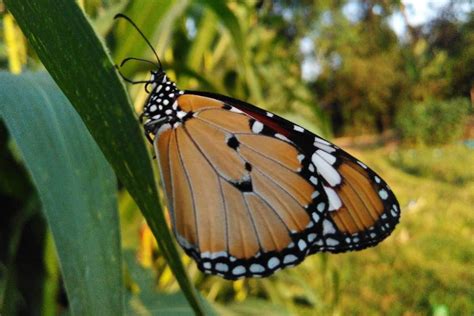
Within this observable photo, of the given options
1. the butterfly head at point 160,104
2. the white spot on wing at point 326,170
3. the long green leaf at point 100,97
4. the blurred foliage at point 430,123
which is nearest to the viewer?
the long green leaf at point 100,97

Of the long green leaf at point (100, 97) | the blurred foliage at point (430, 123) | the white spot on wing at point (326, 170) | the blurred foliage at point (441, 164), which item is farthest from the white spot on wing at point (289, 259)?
the blurred foliage at point (430, 123)

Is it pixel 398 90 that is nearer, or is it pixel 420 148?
pixel 398 90

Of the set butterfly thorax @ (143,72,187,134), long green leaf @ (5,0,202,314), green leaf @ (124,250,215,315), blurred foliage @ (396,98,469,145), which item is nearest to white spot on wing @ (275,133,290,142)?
butterfly thorax @ (143,72,187,134)

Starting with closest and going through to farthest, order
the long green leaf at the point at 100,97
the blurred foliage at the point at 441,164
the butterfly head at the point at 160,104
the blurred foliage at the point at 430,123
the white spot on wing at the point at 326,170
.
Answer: the long green leaf at the point at 100,97, the butterfly head at the point at 160,104, the white spot on wing at the point at 326,170, the blurred foliage at the point at 441,164, the blurred foliage at the point at 430,123

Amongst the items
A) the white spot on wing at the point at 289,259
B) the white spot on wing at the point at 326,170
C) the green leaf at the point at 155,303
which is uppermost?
the white spot on wing at the point at 326,170

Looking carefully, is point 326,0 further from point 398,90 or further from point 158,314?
point 398,90

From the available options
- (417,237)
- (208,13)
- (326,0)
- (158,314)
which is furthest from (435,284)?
(158,314)

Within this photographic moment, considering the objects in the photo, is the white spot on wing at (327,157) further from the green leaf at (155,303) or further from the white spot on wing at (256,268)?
the green leaf at (155,303)
